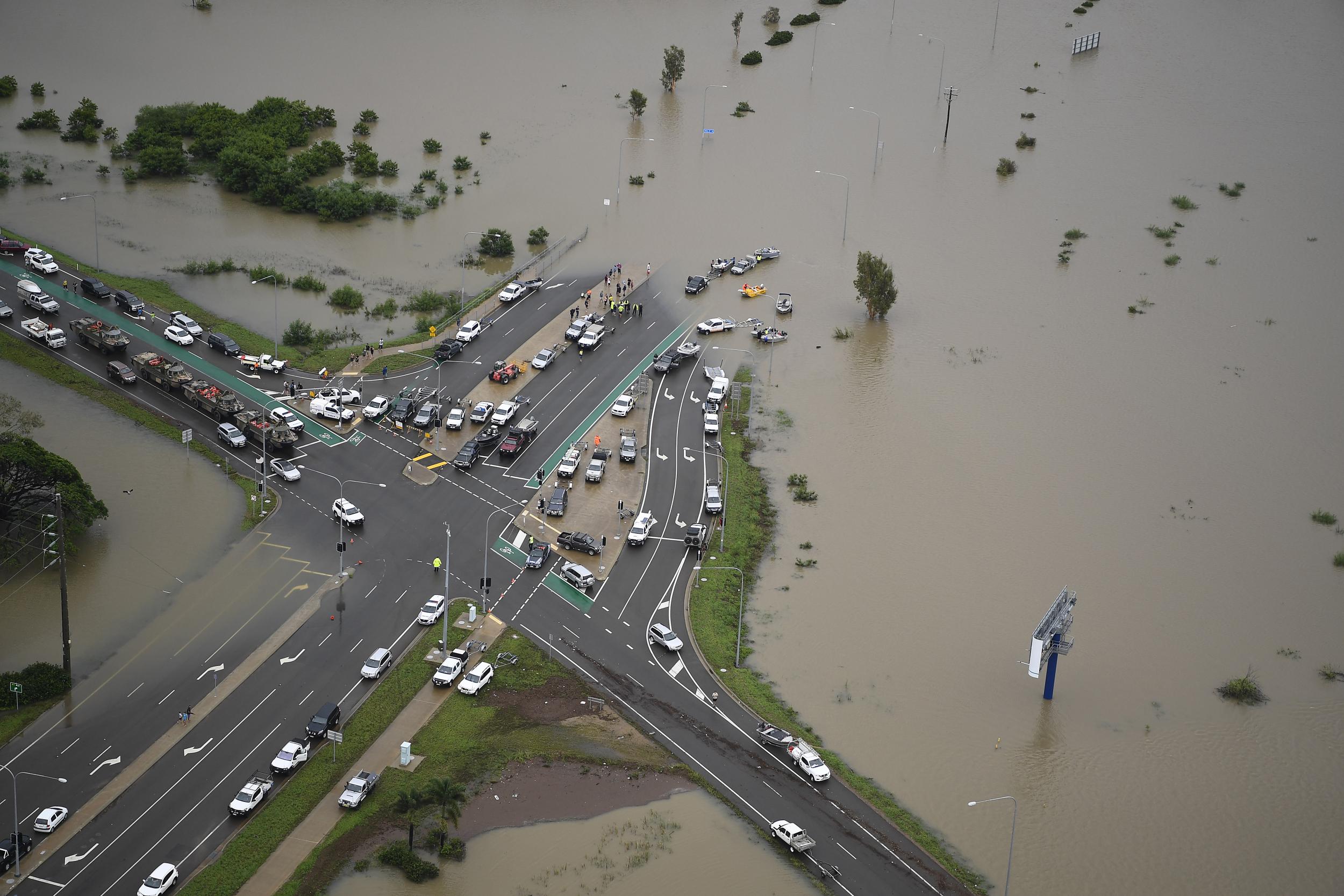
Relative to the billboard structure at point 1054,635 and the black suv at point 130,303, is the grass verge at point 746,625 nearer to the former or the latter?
the billboard structure at point 1054,635

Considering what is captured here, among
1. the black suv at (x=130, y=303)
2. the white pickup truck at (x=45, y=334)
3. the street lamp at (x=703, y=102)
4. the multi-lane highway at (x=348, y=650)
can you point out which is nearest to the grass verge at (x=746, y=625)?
the multi-lane highway at (x=348, y=650)

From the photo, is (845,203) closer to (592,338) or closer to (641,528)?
(592,338)

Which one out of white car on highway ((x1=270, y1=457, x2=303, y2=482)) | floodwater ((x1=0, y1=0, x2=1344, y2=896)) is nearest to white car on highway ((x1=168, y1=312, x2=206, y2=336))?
floodwater ((x1=0, y1=0, x2=1344, y2=896))

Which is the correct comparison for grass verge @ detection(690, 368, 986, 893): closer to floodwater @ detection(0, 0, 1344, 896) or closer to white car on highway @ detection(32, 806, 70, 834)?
floodwater @ detection(0, 0, 1344, 896)

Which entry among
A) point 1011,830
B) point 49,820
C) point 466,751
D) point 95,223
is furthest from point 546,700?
point 95,223

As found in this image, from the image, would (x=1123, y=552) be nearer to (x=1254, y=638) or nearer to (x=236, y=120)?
(x=1254, y=638)

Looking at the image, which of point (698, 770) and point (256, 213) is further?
point (256, 213)

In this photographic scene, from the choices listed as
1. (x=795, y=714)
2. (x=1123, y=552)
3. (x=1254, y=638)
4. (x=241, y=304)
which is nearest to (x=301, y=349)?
(x=241, y=304)
